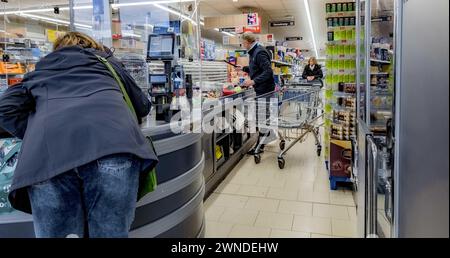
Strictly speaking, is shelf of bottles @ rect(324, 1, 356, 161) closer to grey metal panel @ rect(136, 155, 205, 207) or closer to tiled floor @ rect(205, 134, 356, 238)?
tiled floor @ rect(205, 134, 356, 238)

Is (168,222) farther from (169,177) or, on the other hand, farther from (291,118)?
(291,118)

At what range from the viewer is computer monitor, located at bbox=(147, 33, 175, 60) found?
251cm

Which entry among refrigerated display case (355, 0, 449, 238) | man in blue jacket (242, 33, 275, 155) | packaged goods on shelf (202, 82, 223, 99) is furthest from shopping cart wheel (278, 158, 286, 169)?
refrigerated display case (355, 0, 449, 238)

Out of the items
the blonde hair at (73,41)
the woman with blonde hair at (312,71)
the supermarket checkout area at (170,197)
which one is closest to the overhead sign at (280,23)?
the woman with blonde hair at (312,71)

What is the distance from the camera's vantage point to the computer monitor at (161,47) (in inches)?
99.0

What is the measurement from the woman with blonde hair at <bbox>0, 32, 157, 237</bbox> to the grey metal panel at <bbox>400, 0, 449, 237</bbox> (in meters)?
0.99

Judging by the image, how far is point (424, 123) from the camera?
93 cm

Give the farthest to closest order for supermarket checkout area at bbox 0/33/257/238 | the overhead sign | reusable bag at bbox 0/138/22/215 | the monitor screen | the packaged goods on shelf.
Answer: the overhead sign < the packaged goods on shelf < the monitor screen < supermarket checkout area at bbox 0/33/257/238 < reusable bag at bbox 0/138/22/215

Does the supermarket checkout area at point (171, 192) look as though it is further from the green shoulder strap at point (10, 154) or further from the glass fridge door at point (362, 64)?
the glass fridge door at point (362, 64)

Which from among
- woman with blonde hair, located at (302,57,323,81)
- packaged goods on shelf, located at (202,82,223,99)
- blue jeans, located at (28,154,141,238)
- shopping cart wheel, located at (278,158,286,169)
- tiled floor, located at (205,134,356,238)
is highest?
woman with blonde hair, located at (302,57,323,81)

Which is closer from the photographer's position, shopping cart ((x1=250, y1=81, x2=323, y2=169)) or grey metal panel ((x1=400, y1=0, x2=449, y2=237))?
grey metal panel ((x1=400, y1=0, x2=449, y2=237))

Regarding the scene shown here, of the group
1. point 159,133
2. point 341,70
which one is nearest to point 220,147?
point 341,70

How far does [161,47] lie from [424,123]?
1974mm

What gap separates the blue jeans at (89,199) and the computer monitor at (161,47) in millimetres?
1191
